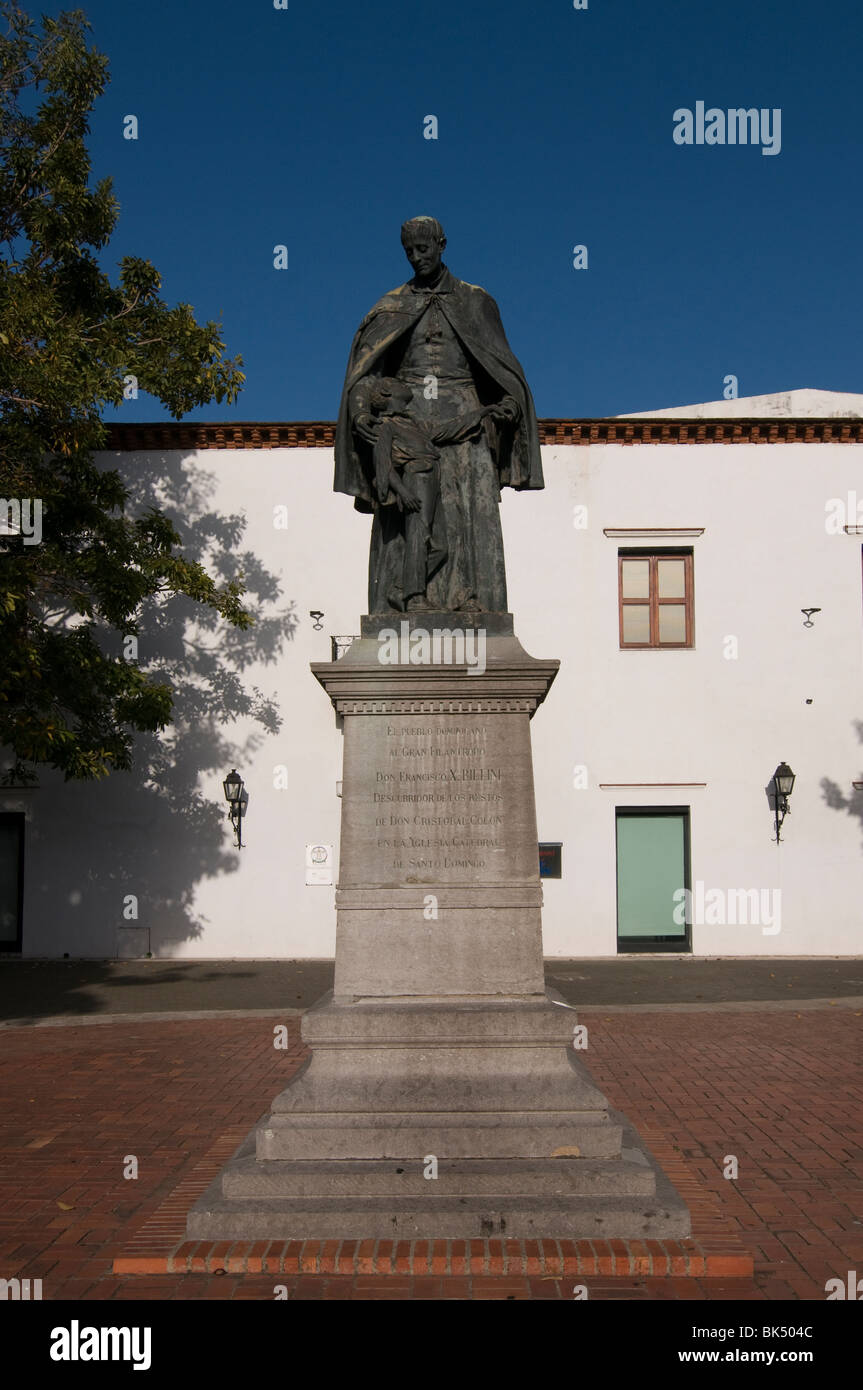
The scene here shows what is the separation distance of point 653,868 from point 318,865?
536cm

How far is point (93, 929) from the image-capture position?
17.1 metres

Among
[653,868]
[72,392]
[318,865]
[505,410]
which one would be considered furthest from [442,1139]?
[653,868]

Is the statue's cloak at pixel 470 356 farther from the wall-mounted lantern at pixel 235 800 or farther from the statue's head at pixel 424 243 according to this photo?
the wall-mounted lantern at pixel 235 800

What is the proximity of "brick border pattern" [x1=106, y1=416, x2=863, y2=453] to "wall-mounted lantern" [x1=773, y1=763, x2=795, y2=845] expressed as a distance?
17.8 ft

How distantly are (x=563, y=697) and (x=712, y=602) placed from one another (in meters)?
2.90

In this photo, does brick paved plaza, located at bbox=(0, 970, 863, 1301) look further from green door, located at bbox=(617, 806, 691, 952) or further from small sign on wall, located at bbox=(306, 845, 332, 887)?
green door, located at bbox=(617, 806, 691, 952)

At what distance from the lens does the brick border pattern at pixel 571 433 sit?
17328 mm

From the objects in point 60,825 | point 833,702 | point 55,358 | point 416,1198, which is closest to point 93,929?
point 60,825

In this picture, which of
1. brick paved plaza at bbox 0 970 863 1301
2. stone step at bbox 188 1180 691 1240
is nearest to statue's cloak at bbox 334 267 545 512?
stone step at bbox 188 1180 691 1240

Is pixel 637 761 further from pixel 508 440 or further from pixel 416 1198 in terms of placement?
pixel 416 1198

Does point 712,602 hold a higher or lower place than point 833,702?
higher

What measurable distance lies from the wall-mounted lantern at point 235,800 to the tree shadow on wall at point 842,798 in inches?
364

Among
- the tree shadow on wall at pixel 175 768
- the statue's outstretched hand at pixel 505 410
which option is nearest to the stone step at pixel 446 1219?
the statue's outstretched hand at pixel 505 410

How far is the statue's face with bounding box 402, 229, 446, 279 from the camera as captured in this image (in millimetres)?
6125
